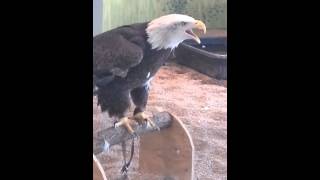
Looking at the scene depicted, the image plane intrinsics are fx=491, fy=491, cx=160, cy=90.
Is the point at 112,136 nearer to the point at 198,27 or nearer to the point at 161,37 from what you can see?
the point at 161,37

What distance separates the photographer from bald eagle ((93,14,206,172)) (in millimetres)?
1904

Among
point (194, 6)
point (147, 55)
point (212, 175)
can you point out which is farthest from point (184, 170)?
point (194, 6)

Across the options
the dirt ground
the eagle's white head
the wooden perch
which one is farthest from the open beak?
the wooden perch

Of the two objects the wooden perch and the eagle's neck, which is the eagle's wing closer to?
the eagle's neck

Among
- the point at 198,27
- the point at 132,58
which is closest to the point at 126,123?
the point at 132,58

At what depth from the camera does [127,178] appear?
1940 millimetres

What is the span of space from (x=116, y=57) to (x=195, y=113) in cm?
38

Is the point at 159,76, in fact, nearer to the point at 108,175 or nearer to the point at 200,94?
the point at 200,94

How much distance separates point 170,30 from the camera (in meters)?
1.92

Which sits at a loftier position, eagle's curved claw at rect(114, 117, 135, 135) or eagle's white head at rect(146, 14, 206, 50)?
eagle's white head at rect(146, 14, 206, 50)

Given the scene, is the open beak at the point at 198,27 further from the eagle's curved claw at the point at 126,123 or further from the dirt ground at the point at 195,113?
the eagle's curved claw at the point at 126,123

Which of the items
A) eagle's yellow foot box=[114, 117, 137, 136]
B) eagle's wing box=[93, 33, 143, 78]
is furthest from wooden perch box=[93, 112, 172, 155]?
eagle's wing box=[93, 33, 143, 78]

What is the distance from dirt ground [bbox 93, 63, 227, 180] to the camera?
1.88 meters

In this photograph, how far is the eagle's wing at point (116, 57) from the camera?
1899mm
